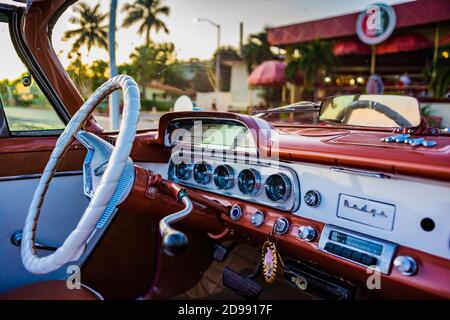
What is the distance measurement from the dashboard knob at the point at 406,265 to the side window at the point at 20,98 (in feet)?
6.97

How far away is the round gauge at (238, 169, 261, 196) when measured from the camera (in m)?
1.99

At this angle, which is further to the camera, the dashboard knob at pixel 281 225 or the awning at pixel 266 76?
the awning at pixel 266 76

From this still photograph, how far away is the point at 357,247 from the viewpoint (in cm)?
158

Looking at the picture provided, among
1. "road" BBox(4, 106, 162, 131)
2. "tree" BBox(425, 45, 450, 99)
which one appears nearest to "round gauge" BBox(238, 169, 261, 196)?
"road" BBox(4, 106, 162, 131)

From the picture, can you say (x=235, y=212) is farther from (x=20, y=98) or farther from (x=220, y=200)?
(x=20, y=98)

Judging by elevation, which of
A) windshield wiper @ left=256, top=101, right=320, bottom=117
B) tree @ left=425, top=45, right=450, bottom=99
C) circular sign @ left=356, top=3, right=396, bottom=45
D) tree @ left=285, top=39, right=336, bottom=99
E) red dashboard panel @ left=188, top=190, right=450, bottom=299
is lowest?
red dashboard panel @ left=188, top=190, right=450, bottom=299

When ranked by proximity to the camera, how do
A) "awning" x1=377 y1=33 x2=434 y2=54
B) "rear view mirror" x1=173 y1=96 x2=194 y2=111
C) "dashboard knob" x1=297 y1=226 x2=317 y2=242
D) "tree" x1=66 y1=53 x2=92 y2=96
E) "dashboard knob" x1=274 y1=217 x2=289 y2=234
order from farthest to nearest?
"awning" x1=377 y1=33 x2=434 y2=54 < "rear view mirror" x1=173 y1=96 x2=194 y2=111 < "tree" x1=66 y1=53 x2=92 y2=96 < "dashboard knob" x1=274 y1=217 x2=289 y2=234 < "dashboard knob" x1=297 y1=226 x2=317 y2=242

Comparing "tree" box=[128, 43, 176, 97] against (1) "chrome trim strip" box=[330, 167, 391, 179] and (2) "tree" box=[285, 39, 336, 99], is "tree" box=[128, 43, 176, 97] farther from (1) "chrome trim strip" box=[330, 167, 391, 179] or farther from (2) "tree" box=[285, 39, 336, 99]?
(2) "tree" box=[285, 39, 336, 99]

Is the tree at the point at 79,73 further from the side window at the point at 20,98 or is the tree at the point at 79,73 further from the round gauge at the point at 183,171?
the round gauge at the point at 183,171

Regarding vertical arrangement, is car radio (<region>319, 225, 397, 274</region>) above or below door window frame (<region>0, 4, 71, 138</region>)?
below

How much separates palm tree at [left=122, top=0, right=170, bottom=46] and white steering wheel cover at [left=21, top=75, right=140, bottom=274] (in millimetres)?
1716

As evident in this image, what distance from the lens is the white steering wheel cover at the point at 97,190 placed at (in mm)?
1216

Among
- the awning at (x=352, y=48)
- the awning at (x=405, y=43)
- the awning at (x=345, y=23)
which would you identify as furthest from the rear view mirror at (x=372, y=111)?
the awning at (x=352, y=48)

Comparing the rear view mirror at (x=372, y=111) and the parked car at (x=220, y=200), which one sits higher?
the rear view mirror at (x=372, y=111)
